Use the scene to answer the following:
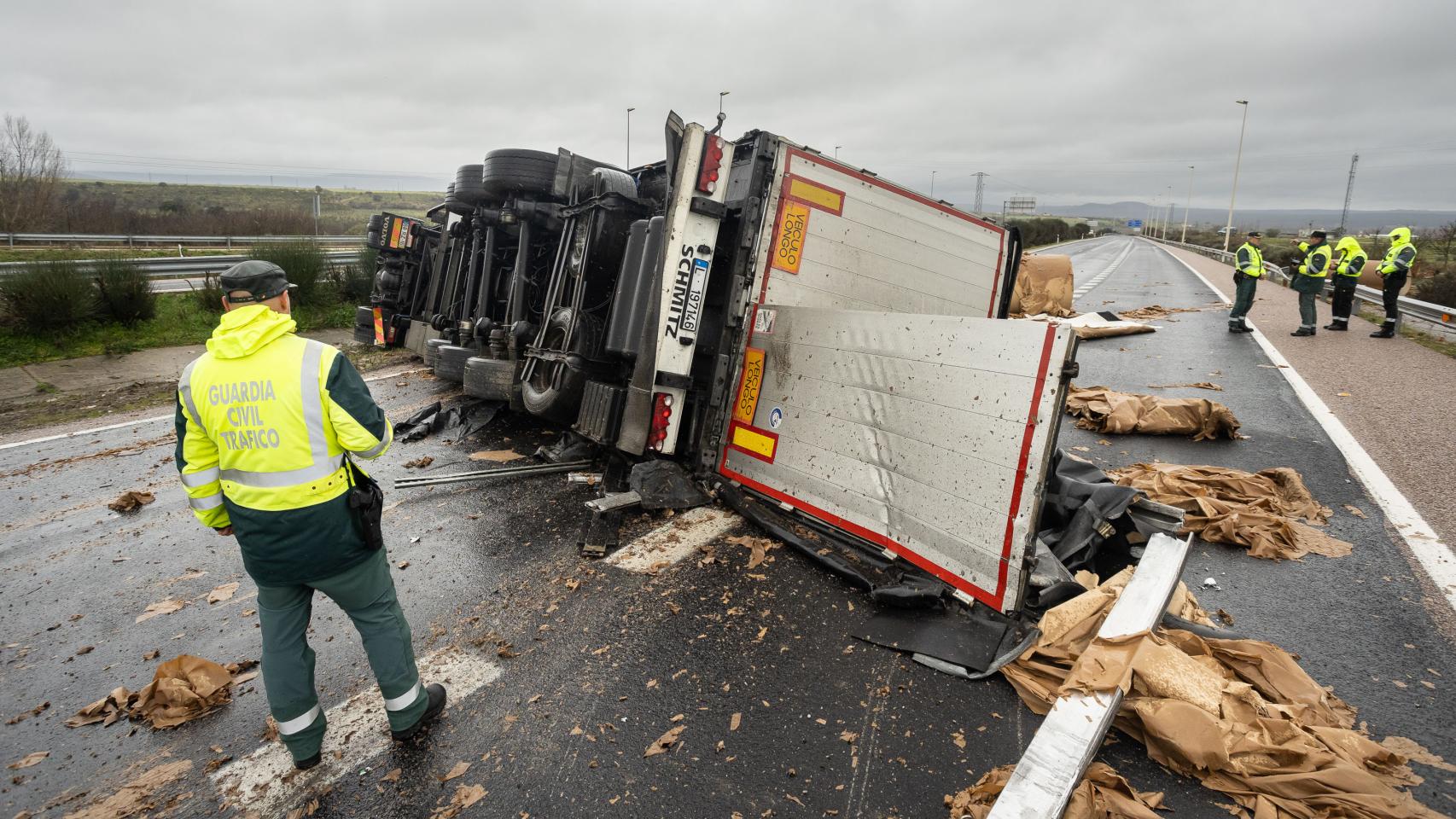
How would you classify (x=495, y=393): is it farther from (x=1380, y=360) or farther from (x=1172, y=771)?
(x=1380, y=360)

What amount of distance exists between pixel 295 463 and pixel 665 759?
5.25 ft

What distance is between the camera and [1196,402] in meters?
5.59

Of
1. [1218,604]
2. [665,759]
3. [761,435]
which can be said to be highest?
[761,435]

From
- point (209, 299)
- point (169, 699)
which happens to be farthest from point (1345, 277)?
point (209, 299)

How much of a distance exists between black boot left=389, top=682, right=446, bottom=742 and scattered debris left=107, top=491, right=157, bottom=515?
3.53 meters

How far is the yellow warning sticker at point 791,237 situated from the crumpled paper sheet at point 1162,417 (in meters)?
3.22

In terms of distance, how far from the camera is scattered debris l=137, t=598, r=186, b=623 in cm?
335

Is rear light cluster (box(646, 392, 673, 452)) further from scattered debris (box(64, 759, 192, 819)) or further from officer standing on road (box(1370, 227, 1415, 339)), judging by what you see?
officer standing on road (box(1370, 227, 1415, 339))

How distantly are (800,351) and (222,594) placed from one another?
342 centimetres

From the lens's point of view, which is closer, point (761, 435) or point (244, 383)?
point (244, 383)

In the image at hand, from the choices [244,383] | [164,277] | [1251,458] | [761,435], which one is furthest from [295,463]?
[164,277]

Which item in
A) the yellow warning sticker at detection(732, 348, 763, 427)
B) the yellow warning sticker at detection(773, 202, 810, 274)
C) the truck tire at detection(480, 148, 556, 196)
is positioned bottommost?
the yellow warning sticker at detection(732, 348, 763, 427)

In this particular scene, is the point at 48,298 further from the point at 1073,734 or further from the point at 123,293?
the point at 1073,734

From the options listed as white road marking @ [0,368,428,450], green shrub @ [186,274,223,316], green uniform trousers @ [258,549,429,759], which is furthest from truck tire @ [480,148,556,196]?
green shrub @ [186,274,223,316]
